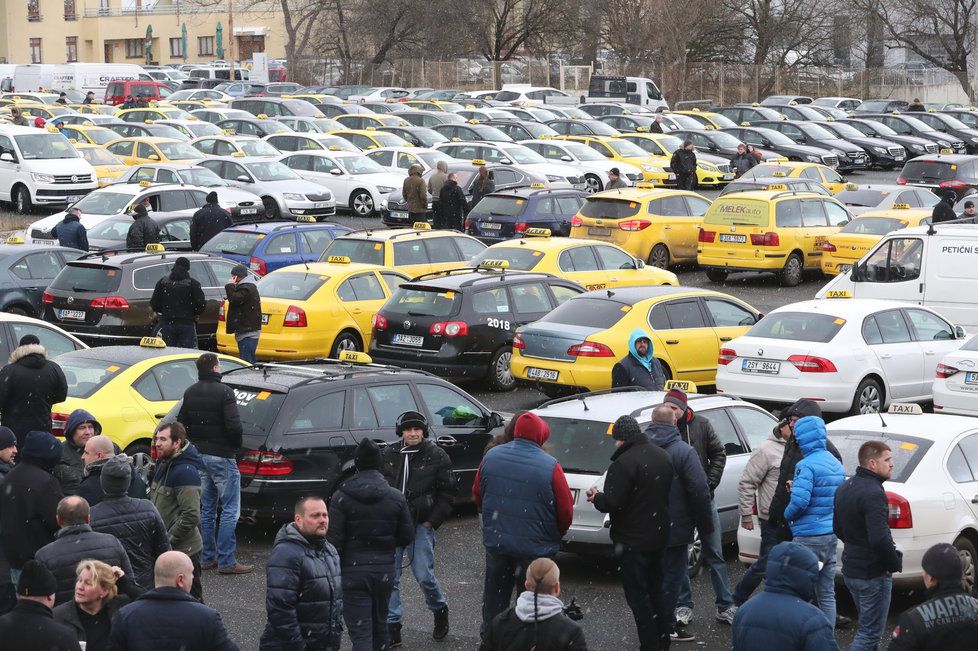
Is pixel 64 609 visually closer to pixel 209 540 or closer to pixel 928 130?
pixel 209 540

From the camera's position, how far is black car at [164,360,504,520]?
11703 millimetres

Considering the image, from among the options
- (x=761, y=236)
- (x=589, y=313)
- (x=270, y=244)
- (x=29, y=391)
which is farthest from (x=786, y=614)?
(x=761, y=236)

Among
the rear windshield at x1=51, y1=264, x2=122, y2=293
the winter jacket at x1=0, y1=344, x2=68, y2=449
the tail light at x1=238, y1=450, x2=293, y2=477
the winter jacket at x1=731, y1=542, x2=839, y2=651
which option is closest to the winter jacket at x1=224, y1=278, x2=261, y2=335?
the rear windshield at x1=51, y1=264, x2=122, y2=293

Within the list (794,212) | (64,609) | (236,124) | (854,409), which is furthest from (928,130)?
(64,609)

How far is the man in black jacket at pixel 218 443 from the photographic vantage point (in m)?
11.1

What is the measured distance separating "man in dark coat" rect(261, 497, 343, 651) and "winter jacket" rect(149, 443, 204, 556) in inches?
78.9

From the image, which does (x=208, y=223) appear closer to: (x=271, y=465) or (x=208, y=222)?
(x=208, y=222)

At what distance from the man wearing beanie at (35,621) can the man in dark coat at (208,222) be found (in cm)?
1778

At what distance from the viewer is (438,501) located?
9.73m

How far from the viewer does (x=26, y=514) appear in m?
8.85

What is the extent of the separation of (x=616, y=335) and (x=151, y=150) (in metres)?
23.0

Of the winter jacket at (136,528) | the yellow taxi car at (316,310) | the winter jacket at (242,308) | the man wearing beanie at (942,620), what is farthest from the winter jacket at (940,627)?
the yellow taxi car at (316,310)

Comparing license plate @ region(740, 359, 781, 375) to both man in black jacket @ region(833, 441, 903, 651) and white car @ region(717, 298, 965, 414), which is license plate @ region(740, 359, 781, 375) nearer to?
white car @ region(717, 298, 965, 414)

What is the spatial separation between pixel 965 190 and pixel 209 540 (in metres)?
24.6
